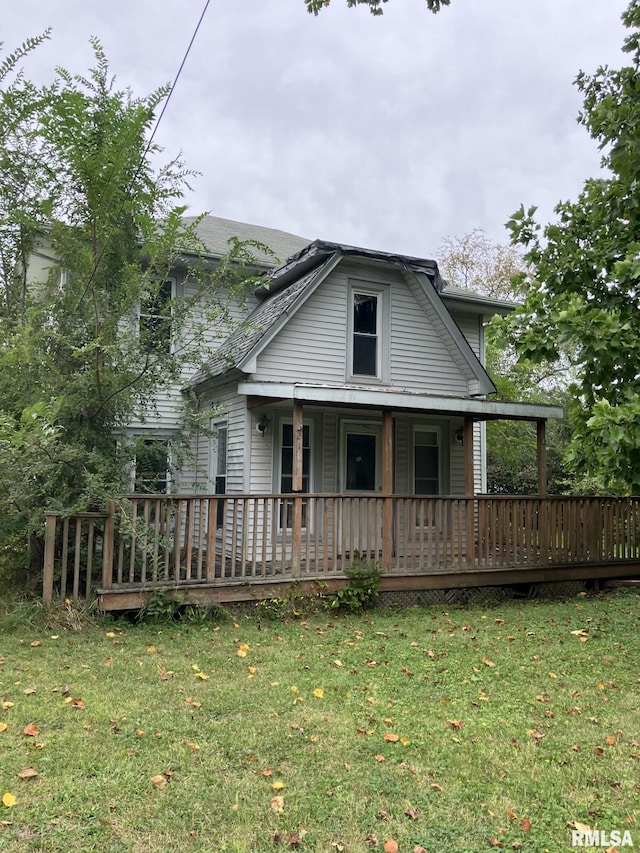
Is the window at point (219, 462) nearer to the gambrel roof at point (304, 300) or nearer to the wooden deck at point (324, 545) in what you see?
the wooden deck at point (324, 545)

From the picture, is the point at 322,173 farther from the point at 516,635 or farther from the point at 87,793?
the point at 87,793

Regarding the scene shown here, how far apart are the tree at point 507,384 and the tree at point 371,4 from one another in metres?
7.71

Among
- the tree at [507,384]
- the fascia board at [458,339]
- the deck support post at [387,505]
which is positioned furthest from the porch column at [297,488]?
the tree at [507,384]

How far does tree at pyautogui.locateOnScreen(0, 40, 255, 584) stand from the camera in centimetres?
649

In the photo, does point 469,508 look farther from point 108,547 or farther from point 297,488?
point 108,547

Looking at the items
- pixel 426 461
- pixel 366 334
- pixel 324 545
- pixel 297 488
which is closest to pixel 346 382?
Answer: pixel 366 334

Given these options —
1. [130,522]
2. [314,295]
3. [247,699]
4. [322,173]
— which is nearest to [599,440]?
[247,699]

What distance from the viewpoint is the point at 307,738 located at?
4.07 m

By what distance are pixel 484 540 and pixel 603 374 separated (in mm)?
3752

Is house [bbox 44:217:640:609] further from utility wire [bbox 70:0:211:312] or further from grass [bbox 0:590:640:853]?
utility wire [bbox 70:0:211:312]

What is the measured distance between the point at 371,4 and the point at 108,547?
21.1 feet

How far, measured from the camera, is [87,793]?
327 cm

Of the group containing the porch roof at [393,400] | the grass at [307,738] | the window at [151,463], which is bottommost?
the grass at [307,738]

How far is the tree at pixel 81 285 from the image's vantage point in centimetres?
649
